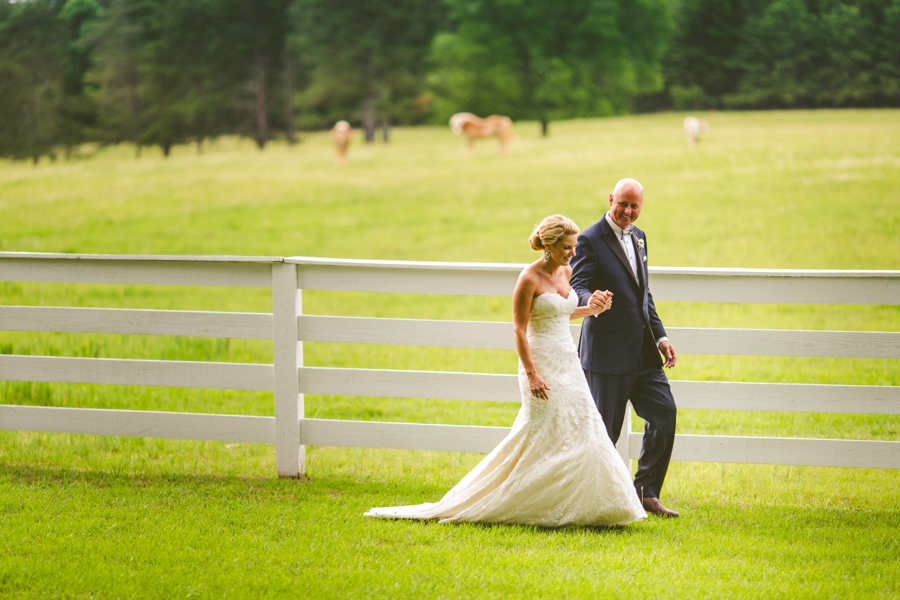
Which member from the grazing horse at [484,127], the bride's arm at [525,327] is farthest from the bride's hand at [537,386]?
the grazing horse at [484,127]

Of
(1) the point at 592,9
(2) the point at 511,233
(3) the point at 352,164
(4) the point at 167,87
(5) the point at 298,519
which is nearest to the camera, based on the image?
(5) the point at 298,519

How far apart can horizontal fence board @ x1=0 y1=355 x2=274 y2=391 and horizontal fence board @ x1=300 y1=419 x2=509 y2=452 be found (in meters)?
0.40

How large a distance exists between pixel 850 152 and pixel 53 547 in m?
15.0

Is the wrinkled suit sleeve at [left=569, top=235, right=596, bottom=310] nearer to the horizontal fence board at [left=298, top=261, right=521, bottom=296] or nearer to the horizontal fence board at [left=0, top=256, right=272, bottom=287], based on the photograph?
the horizontal fence board at [left=298, top=261, right=521, bottom=296]

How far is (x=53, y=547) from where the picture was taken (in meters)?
3.88

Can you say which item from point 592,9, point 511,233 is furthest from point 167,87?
point 592,9

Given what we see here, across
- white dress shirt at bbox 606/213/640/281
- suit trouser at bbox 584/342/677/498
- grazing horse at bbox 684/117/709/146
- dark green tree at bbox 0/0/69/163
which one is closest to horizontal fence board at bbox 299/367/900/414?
suit trouser at bbox 584/342/677/498

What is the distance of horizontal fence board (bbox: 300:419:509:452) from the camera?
4.97 meters

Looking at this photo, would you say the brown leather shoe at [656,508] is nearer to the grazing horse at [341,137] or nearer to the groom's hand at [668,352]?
the groom's hand at [668,352]

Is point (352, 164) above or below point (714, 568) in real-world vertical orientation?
above

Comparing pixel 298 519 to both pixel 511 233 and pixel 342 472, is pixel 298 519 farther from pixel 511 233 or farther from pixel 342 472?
pixel 511 233

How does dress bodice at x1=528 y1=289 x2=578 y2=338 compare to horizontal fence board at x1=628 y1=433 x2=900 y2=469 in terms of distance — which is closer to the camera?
dress bodice at x1=528 y1=289 x2=578 y2=338

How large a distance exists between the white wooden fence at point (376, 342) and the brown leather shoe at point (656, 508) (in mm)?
289

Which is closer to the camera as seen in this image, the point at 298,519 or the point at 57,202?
the point at 298,519
